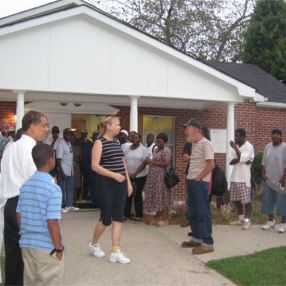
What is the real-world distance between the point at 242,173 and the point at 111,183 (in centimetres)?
355

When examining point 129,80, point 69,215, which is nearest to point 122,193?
point 69,215

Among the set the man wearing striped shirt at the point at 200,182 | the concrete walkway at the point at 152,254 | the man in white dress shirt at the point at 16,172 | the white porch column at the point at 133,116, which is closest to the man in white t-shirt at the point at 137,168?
the concrete walkway at the point at 152,254

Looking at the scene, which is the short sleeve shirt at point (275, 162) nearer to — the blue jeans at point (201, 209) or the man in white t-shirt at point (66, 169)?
the blue jeans at point (201, 209)

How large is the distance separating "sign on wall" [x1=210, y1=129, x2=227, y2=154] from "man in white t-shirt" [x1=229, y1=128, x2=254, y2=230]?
15.9ft

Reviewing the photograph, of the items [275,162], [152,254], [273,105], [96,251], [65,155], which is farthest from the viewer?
[273,105]

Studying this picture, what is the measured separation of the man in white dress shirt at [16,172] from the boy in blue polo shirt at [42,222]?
1.32 feet

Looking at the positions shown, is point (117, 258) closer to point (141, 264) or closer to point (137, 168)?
point (141, 264)

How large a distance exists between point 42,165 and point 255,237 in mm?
5130

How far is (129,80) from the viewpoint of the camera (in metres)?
10.9

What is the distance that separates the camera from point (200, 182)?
6.95m

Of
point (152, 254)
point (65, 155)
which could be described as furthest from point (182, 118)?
point (152, 254)

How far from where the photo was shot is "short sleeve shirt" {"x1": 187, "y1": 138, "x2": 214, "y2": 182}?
6.87 meters

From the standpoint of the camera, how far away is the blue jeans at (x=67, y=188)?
10.5 m

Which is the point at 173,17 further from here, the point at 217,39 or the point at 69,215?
the point at 69,215
